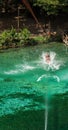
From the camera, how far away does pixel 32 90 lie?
57.1 ft

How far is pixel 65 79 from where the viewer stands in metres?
18.3


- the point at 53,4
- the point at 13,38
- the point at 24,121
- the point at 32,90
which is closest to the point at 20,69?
the point at 32,90

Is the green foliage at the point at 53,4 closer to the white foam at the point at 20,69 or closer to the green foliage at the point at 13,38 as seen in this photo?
the green foliage at the point at 13,38

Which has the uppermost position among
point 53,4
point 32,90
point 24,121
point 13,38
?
point 53,4

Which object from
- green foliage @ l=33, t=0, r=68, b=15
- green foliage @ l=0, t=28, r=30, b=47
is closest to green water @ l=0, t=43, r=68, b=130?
green foliage @ l=0, t=28, r=30, b=47

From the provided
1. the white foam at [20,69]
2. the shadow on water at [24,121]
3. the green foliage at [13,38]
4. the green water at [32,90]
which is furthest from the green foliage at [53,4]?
the shadow on water at [24,121]

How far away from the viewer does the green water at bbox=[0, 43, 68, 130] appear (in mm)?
13602

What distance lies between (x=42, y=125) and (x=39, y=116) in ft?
3.20

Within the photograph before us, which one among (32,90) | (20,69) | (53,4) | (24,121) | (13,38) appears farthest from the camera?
(13,38)

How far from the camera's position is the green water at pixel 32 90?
1360cm

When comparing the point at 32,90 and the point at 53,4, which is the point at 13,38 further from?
the point at 32,90

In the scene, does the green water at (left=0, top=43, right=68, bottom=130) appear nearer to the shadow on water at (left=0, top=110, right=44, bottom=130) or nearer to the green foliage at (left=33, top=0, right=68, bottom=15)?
the shadow on water at (left=0, top=110, right=44, bottom=130)

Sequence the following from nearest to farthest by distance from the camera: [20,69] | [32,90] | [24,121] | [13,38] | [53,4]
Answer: [24,121], [32,90], [20,69], [53,4], [13,38]

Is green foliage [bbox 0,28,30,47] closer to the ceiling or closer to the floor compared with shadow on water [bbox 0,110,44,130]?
closer to the ceiling
